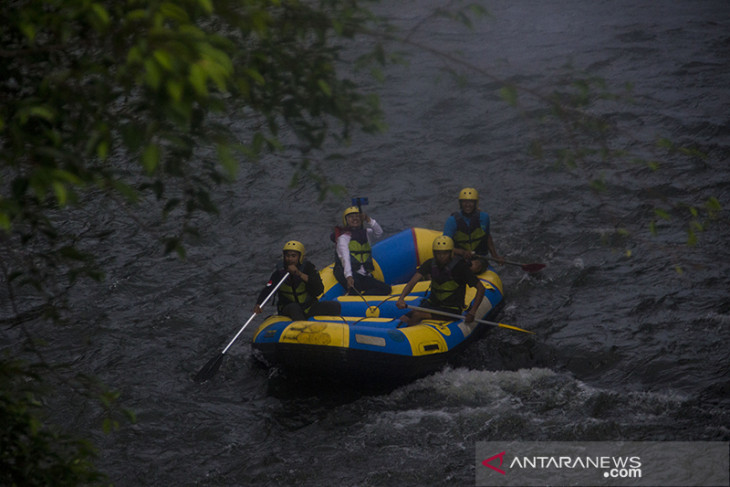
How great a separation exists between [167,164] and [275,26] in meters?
1.00

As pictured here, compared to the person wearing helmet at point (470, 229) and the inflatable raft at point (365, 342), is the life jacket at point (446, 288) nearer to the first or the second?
the inflatable raft at point (365, 342)

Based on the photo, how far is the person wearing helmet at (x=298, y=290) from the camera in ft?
29.1

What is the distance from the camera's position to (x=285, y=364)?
328 inches

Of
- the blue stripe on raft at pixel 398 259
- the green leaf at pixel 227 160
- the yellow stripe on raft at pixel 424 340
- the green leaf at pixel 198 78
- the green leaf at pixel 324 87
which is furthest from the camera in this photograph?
the blue stripe on raft at pixel 398 259

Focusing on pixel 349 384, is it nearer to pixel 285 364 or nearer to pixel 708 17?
pixel 285 364

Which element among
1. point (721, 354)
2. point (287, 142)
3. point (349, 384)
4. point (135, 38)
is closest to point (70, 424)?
point (349, 384)

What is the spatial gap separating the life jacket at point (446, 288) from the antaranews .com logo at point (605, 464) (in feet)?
6.82

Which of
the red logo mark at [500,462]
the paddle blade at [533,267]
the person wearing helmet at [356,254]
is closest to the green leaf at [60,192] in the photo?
the red logo mark at [500,462]

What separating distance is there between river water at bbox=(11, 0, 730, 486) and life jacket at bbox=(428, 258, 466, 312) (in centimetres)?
68

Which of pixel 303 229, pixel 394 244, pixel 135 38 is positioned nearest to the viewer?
pixel 135 38

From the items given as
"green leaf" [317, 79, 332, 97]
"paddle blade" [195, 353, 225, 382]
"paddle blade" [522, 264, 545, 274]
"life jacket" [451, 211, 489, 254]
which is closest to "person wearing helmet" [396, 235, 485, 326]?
"life jacket" [451, 211, 489, 254]

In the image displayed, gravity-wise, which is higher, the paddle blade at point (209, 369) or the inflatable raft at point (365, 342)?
the inflatable raft at point (365, 342)

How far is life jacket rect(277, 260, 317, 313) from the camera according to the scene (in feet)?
29.5

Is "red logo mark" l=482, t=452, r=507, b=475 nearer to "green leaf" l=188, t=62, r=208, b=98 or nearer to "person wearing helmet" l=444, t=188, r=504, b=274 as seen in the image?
"person wearing helmet" l=444, t=188, r=504, b=274
